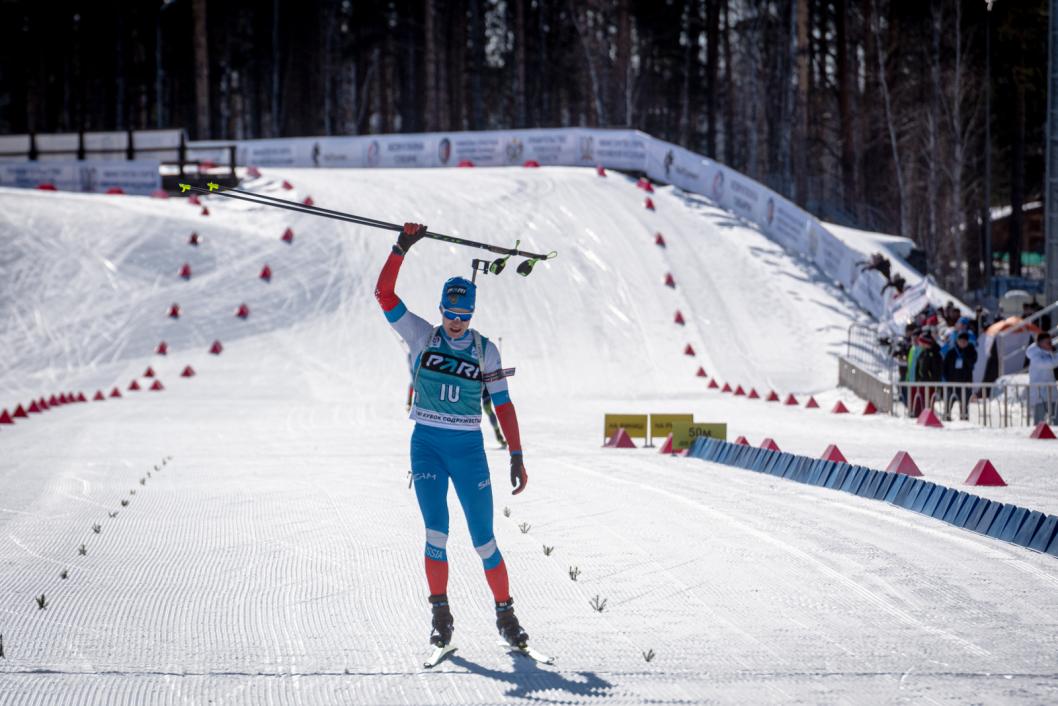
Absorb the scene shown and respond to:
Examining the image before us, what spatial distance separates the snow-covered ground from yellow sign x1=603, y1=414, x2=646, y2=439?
41 cm

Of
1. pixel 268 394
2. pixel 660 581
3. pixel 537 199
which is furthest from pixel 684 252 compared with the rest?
pixel 660 581

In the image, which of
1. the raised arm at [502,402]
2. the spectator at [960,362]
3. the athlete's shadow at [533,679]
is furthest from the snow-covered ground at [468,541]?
the spectator at [960,362]

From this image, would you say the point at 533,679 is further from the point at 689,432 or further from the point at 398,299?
the point at 689,432

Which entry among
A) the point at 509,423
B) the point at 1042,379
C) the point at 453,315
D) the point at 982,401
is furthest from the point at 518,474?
the point at 982,401

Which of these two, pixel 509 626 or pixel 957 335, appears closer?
pixel 509 626

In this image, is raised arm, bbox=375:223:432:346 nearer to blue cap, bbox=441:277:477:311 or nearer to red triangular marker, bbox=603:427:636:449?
blue cap, bbox=441:277:477:311

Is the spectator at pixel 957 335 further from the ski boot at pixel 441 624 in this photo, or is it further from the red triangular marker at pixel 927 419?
the ski boot at pixel 441 624

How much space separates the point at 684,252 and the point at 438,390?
32.9 metres

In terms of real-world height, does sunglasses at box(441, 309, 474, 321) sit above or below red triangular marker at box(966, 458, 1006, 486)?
above

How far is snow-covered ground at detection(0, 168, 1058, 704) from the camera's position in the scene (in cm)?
686

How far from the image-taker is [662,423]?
62.7ft

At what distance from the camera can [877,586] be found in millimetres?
8922

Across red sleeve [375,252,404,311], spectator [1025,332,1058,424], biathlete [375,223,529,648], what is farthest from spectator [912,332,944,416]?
red sleeve [375,252,404,311]

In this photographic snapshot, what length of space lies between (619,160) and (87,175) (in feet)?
61.9
